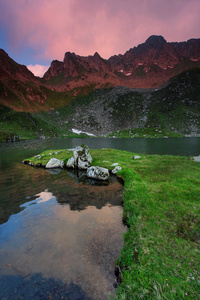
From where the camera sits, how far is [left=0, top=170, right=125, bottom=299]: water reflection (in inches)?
281

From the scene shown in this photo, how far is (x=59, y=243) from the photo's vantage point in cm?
971

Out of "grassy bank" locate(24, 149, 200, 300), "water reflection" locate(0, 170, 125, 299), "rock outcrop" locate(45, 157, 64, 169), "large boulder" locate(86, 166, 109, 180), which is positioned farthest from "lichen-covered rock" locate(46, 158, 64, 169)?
"grassy bank" locate(24, 149, 200, 300)

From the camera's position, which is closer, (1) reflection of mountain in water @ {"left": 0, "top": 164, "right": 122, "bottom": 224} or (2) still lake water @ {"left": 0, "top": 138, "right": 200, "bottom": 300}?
(2) still lake water @ {"left": 0, "top": 138, "right": 200, "bottom": 300}

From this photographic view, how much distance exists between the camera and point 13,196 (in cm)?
1834

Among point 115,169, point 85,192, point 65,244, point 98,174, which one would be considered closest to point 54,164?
point 98,174

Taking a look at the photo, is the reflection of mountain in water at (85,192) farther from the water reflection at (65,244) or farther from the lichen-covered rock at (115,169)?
the lichen-covered rock at (115,169)

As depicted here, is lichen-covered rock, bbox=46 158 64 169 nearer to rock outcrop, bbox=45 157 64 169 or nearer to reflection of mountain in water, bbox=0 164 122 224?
rock outcrop, bbox=45 157 64 169

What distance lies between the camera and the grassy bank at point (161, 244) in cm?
571

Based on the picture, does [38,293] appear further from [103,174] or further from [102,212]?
[103,174]

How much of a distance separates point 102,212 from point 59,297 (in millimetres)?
7604

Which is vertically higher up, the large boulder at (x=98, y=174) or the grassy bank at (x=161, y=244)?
the grassy bank at (x=161, y=244)

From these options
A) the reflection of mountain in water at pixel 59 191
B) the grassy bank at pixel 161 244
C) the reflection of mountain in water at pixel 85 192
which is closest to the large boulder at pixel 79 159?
the reflection of mountain in water at pixel 59 191

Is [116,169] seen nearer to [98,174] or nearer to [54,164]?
[98,174]

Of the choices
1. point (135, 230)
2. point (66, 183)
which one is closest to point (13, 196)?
point (66, 183)
